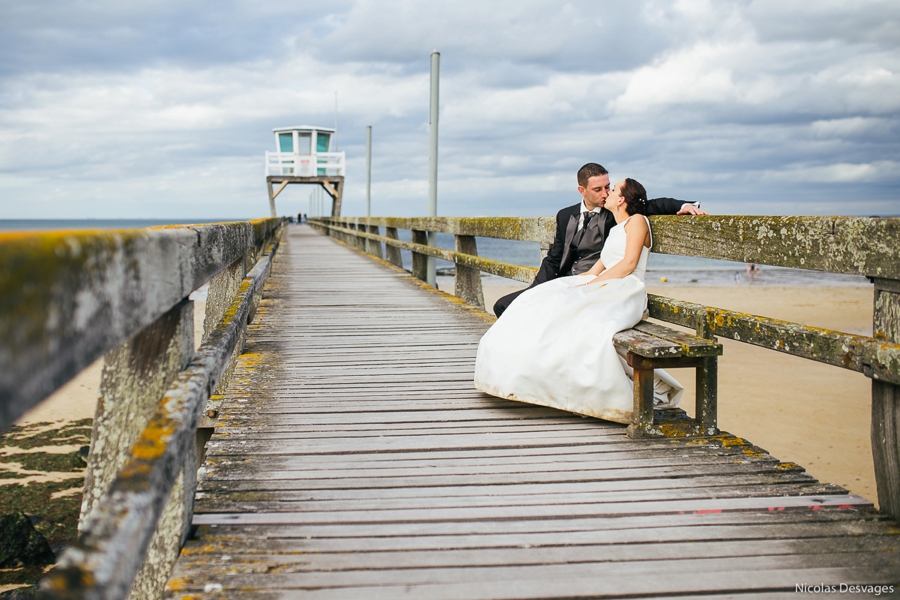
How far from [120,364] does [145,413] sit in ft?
0.46

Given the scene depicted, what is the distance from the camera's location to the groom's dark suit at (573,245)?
448 cm

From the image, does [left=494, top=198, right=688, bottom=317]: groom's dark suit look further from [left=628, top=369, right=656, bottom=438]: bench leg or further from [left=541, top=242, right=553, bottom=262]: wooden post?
[left=628, top=369, right=656, bottom=438]: bench leg

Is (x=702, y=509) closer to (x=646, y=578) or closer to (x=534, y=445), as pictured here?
(x=646, y=578)

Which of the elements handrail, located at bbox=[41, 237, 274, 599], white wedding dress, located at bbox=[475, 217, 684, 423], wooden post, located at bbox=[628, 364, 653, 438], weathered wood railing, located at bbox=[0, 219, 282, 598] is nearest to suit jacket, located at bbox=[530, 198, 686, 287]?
white wedding dress, located at bbox=[475, 217, 684, 423]

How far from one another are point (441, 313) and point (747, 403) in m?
8.24

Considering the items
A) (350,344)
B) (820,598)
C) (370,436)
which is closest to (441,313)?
(350,344)

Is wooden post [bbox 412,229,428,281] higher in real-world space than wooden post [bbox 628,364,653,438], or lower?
higher

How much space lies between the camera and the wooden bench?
279 centimetres

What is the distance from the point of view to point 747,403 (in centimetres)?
1256

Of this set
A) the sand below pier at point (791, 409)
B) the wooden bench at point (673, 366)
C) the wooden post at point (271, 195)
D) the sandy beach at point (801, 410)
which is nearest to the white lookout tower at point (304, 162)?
the wooden post at point (271, 195)

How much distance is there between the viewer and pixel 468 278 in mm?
7590

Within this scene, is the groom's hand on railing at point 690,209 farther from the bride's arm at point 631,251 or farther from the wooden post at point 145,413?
the wooden post at point 145,413

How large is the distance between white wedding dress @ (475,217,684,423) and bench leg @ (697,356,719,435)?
0.29 metres

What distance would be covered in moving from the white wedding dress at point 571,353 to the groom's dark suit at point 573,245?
2.69 feet
